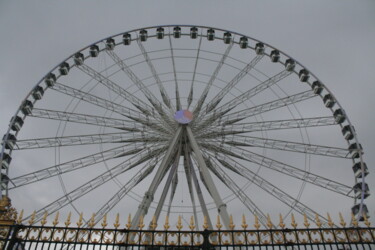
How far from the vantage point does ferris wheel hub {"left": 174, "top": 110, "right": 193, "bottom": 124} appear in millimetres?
15070

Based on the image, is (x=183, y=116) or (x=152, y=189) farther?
(x=183, y=116)

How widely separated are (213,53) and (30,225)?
14.8m

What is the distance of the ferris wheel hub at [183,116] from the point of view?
15.1m

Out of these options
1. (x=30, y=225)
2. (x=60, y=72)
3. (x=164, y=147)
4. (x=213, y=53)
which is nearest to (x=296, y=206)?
(x=164, y=147)

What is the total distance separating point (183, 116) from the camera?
15.3m

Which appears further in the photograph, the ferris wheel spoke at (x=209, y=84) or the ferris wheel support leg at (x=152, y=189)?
the ferris wheel spoke at (x=209, y=84)

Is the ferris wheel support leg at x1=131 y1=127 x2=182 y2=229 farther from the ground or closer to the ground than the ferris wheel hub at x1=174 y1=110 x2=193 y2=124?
closer to the ground

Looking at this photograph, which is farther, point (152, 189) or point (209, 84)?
point (209, 84)

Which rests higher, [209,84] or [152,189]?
[209,84]

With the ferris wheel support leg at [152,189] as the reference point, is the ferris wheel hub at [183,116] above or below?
above

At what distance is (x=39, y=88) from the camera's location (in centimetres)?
1591

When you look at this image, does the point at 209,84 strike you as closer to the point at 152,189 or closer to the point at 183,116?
the point at 183,116

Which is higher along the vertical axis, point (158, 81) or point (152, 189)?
point (158, 81)

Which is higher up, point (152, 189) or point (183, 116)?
point (183, 116)
